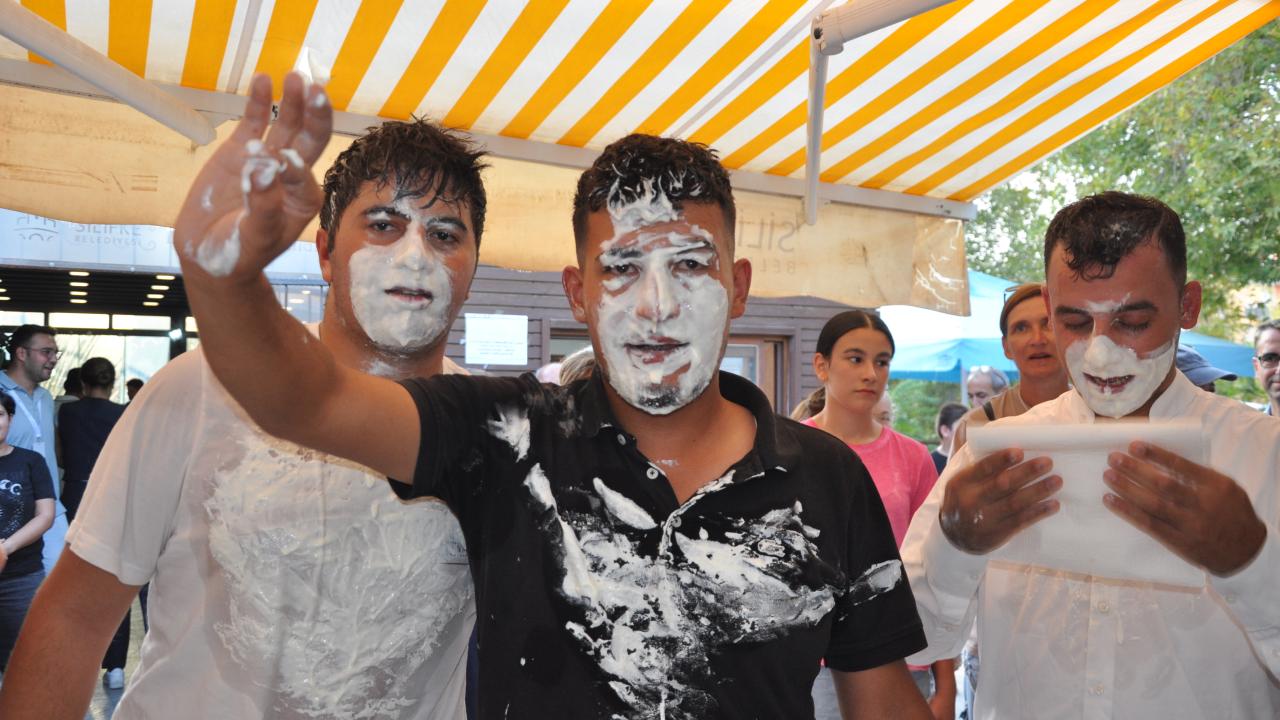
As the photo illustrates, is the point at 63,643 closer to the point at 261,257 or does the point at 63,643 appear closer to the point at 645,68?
the point at 261,257

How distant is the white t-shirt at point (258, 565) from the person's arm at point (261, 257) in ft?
2.05

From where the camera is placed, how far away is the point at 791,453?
60.4 inches

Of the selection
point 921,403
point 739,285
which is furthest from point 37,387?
point 921,403

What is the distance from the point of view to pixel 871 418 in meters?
3.89

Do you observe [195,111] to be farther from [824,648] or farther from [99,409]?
[99,409]

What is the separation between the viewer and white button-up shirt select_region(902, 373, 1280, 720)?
1843 millimetres

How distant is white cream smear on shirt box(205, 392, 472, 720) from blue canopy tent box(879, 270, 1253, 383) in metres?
9.09

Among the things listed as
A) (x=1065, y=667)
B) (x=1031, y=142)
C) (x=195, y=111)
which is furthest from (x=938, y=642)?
(x=1031, y=142)

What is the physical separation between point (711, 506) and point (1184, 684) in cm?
107

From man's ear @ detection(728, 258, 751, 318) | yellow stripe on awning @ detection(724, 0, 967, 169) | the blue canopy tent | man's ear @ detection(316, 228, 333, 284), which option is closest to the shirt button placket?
man's ear @ detection(728, 258, 751, 318)

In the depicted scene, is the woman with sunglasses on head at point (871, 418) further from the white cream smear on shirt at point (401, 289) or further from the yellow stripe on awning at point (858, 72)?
the white cream smear on shirt at point (401, 289)

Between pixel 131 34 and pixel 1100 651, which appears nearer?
pixel 1100 651

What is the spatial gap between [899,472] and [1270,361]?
233cm

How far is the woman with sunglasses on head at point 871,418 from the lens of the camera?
12.0 feet
